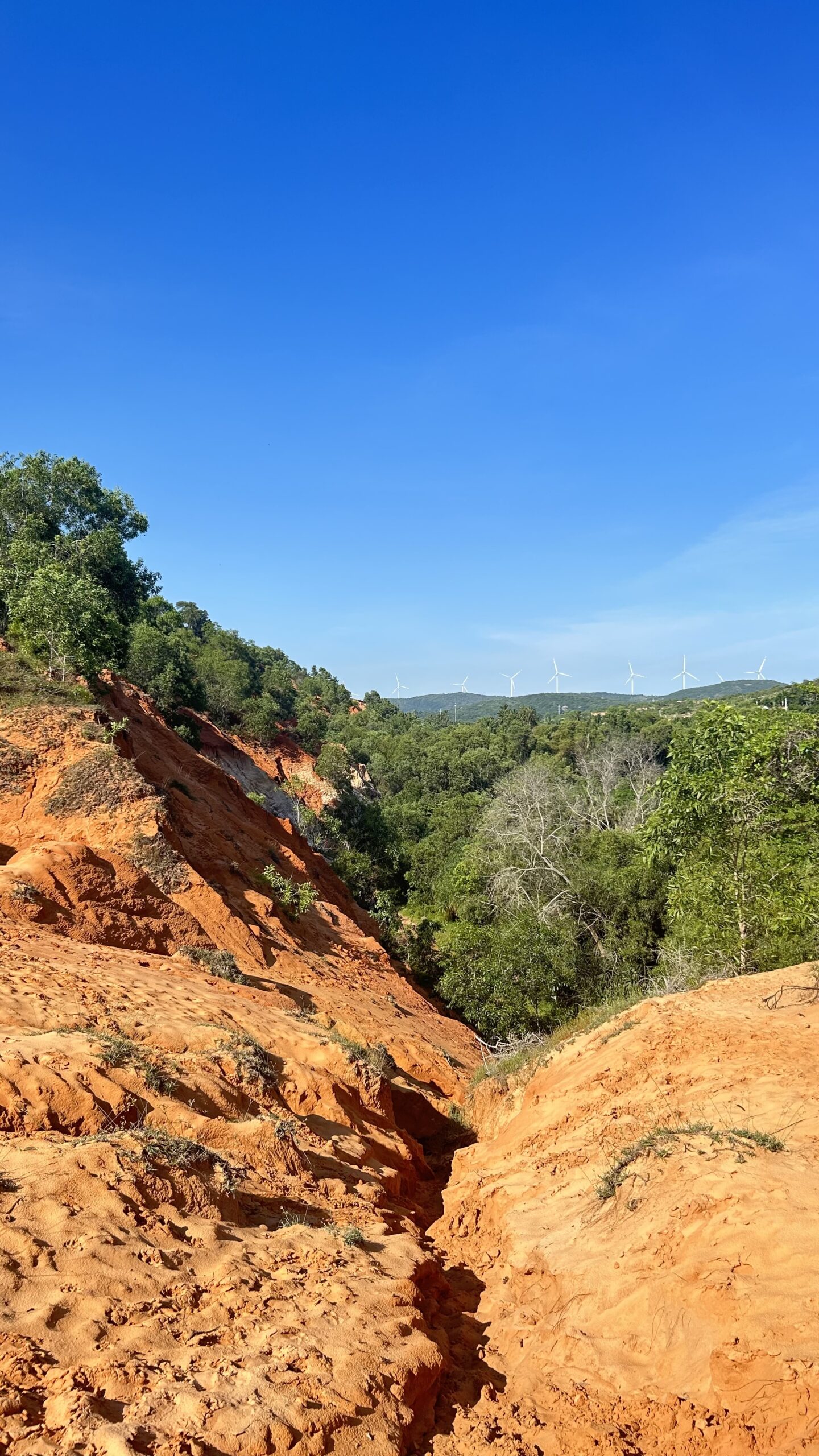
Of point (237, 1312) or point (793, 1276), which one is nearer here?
point (237, 1312)

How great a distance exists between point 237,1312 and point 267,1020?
684cm

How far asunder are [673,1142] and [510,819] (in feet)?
Result: 72.7

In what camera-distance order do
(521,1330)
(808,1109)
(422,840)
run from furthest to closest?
(422,840)
(808,1109)
(521,1330)

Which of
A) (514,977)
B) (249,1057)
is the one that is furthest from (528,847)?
(249,1057)

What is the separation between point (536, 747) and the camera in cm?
6412

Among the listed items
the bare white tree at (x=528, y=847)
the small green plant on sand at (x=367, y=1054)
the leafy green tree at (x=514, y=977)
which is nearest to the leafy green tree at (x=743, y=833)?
the leafy green tree at (x=514, y=977)

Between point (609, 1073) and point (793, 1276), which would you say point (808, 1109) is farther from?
point (609, 1073)

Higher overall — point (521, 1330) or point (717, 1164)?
point (717, 1164)

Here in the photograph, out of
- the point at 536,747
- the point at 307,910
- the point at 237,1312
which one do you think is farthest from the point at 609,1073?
the point at 536,747

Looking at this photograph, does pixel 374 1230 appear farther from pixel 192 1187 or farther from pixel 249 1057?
pixel 249 1057

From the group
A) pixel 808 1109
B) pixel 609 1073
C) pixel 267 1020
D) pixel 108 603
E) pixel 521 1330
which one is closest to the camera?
pixel 521 1330

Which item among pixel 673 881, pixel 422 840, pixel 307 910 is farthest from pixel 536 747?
pixel 673 881

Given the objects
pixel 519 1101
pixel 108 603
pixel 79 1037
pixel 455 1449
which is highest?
pixel 108 603

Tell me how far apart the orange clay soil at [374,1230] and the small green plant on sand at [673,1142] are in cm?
6
